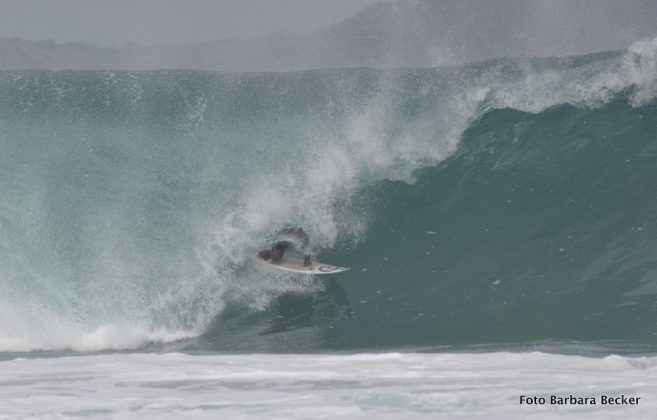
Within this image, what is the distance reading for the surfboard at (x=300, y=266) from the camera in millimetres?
13078

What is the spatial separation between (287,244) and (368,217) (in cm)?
188

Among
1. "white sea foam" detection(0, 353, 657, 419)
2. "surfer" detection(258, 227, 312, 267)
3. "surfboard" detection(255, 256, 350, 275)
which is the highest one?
"surfer" detection(258, 227, 312, 267)

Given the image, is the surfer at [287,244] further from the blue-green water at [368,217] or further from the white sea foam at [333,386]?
the white sea foam at [333,386]

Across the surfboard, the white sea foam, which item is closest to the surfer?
the surfboard

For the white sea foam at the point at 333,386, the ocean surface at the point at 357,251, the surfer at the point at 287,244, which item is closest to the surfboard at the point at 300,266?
the surfer at the point at 287,244

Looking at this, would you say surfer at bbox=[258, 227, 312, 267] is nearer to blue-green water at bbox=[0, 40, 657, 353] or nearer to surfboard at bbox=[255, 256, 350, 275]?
surfboard at bbox=[255, 256, 350, 275]

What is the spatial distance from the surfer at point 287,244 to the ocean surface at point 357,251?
0.81 ft

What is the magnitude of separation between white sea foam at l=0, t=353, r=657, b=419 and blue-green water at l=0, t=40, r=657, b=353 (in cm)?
191

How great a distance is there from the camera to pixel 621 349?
1002 cm

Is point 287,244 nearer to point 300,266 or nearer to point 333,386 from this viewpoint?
point 300,266

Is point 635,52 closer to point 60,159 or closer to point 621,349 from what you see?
point 621,349

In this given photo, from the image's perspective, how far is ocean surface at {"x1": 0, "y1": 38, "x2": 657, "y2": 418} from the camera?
812cm

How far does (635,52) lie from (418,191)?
6408 millimetres

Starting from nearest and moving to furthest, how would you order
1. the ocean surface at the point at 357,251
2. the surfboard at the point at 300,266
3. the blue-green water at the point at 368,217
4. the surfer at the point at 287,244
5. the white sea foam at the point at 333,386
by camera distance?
the white sea foam at the point at 333,386
the ocean surface at the point at 357,251
the blue-green water at the point at 368,217
the surfboard at the point at 300,266
the surfer at the point at 287,244
